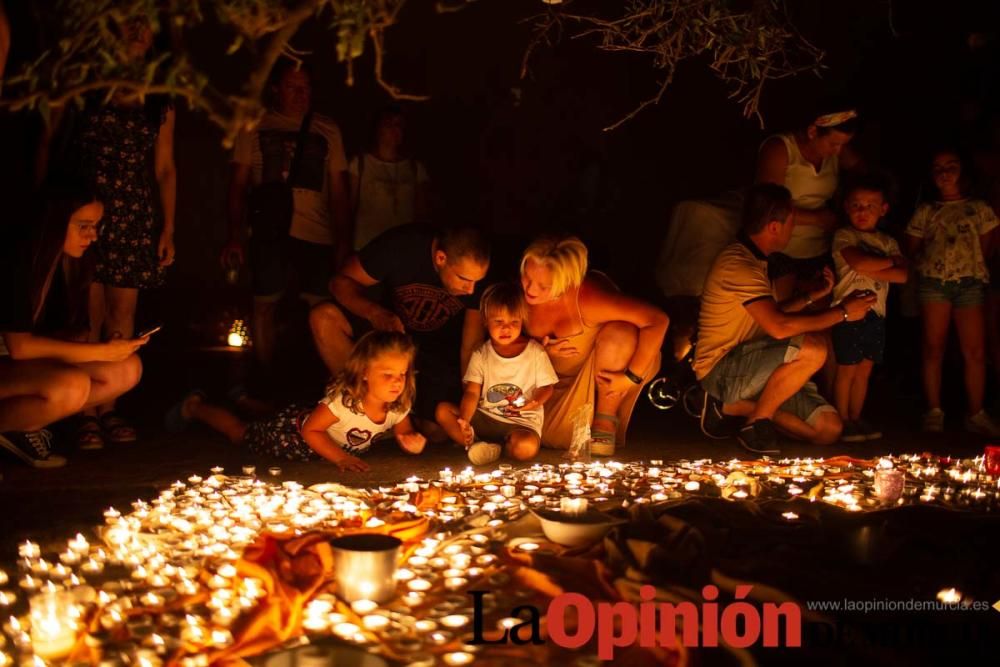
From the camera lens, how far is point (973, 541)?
313 centimetres

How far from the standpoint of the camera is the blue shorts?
204 inches

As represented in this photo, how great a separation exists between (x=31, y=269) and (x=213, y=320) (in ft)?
10.8

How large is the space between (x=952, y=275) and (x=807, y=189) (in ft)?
3.10

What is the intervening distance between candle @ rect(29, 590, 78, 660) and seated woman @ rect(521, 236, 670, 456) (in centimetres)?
268

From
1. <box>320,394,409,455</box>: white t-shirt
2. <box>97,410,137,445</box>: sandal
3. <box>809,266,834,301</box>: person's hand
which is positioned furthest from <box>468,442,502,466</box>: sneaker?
<box>809,266,834,301</box>: person's hand

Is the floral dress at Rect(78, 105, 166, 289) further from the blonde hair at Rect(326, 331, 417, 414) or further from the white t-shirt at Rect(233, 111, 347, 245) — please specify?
the blonde hair at Rect(326, 331, 417, 414)

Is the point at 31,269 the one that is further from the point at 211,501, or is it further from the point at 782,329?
the point at 782,329

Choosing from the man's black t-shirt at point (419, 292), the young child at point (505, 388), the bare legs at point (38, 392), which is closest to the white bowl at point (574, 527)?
the young child at point (505, 388)

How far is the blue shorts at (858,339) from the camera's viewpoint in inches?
204

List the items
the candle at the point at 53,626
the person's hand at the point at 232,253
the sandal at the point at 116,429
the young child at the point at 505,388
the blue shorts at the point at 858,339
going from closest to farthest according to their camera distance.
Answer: the candle at the point at 53,626, the young child at the point at 505,388, the sandal at the point at 116,429, the person's hand at the point at 232,253, the blue shorts at the point at 858,339

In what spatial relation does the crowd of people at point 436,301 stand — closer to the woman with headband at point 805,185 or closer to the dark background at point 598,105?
the woman with headband at point 805,185

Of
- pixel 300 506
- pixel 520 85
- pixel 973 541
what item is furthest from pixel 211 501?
pixel 520 85

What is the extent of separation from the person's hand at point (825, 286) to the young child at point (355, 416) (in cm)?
217

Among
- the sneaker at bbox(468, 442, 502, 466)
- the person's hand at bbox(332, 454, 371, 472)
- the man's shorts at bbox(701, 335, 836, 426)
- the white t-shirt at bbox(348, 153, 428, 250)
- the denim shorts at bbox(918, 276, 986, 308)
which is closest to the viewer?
the person's hand at bbox(332, 454, 371, 472)
